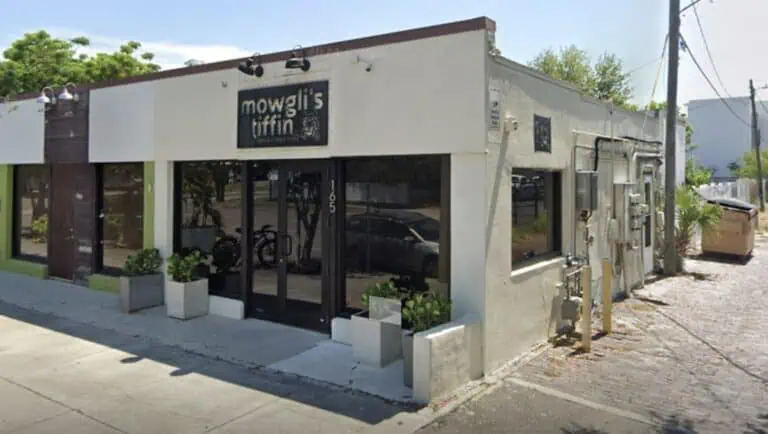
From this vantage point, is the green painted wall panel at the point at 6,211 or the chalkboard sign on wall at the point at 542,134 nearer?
the chalkboard sign on wall at the point at 542,134

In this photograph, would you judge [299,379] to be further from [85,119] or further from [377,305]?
[85,119]

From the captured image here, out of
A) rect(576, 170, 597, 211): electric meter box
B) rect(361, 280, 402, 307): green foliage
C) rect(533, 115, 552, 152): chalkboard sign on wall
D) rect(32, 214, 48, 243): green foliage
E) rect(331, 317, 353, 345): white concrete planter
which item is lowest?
rect(331, 317, 353, 345): white concrete planter

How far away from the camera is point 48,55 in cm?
2523

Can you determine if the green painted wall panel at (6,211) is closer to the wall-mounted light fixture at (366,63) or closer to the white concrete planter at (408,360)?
the wall-mounted light fixture at (366,63)

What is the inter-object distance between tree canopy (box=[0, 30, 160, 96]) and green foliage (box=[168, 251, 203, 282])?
18310 millimetres

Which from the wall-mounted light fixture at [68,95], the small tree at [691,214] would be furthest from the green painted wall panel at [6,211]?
the small tree at [691,214]

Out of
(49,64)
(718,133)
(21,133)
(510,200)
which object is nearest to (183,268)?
(510,200)

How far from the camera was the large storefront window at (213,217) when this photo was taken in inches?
340

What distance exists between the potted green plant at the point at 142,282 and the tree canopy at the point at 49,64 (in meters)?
17.6

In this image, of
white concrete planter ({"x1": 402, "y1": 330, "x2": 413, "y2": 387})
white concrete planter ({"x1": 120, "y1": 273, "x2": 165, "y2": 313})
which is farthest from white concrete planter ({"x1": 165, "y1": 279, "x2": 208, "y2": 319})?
white concrete planter ({"x1": 402, "y1": 330, "x2": 413, "y2": 387})

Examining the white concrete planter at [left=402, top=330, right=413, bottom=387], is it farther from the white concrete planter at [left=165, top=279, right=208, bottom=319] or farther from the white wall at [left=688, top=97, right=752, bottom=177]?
the white wall at [left=688, top=97, right=752, bottom=177]

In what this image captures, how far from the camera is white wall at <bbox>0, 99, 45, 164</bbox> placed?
1192 centimetres

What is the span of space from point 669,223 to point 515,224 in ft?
25.2

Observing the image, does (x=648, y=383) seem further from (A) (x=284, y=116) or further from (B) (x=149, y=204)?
(B) (x=149, y=204)
